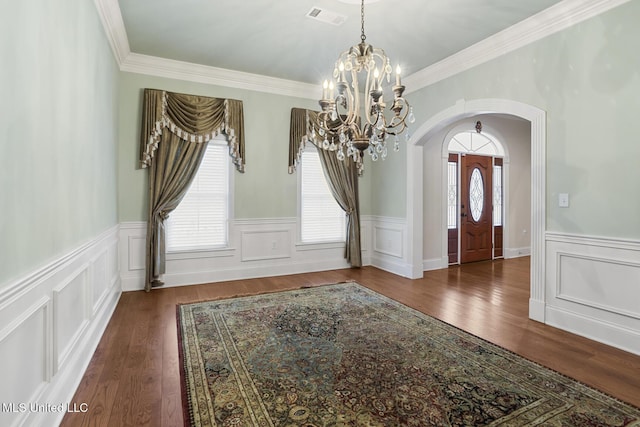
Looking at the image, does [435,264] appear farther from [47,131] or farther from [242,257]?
[47,131]

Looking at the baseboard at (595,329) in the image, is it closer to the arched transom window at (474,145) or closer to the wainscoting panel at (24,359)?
the arched transom window at (474,145)

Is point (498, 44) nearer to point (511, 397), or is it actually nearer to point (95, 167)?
point (511, 397)

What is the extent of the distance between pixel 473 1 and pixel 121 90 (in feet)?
14.0

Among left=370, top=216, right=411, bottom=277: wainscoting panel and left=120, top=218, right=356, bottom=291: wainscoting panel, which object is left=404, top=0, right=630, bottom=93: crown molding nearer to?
left=370, top=216, right=411, bottom=277: wainscoting panel

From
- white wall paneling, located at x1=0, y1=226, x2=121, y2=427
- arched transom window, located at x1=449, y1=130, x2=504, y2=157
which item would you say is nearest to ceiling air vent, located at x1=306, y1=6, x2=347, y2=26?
white wall paneling, located at x1=0, y1=226, x2=121, y2=427

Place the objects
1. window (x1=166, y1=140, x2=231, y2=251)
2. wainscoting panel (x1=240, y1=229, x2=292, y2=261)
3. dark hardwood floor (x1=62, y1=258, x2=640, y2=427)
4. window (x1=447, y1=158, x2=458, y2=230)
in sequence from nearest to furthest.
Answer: dark hardwood floor (x1=62, y1=258, x2=640, y2=427) < window (x1=166, y1=140, x2=231, y2=251) < wainscoting panel (x1=240, y1=229, x2=292, y2=261) < window (x1=447, y1=158, x2=458, y2=230)

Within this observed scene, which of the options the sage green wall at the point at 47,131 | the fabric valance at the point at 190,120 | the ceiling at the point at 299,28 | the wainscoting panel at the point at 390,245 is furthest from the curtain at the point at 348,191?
the sage green wall at the point at 47,131

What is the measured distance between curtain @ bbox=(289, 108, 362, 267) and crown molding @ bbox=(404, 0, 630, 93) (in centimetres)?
176

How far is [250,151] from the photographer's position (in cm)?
511

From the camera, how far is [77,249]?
7.41 ft

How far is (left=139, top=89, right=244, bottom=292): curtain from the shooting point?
14.5 feet

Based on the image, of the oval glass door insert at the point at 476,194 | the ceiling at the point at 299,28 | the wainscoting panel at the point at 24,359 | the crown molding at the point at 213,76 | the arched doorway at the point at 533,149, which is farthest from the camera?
the oval glass door insert at the point at 476,194

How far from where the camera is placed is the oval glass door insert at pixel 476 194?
21.9 ft

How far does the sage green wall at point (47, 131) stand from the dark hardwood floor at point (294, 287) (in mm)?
954
